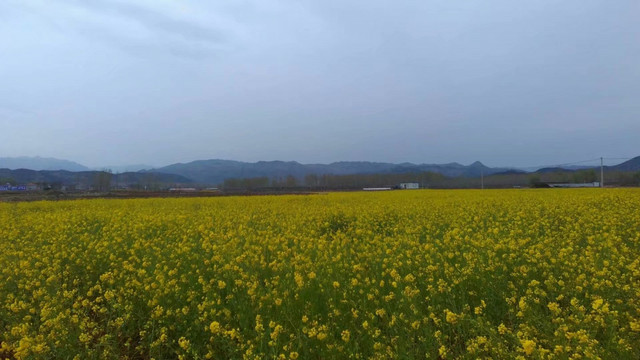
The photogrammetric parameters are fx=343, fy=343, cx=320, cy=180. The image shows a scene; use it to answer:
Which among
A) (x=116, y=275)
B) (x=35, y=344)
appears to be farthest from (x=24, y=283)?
(x=35, y=344)

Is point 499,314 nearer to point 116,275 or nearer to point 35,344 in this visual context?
point 35,344

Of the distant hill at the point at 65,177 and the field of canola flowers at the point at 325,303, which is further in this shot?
the distant hill at the point at 65,177

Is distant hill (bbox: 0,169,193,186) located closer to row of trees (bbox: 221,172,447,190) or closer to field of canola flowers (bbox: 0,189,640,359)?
row of trees (bbox: 221,172,447,190)

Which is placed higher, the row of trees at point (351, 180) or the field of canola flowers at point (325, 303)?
the row of trees at point (351, 180)

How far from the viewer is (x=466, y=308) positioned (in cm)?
324

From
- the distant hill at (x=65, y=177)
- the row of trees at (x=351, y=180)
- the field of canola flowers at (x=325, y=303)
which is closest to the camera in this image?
the field of canola flowers at (x=325, y=303)

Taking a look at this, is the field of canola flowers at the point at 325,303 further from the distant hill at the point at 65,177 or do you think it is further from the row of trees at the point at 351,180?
the distant hill at the point at 65,177

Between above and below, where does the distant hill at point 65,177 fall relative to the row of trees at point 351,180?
above

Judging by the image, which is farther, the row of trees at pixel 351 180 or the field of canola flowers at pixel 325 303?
the row of trees at pixel 351 180

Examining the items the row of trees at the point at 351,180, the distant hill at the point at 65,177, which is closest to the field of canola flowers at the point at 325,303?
the row of trees at the point at 351,180

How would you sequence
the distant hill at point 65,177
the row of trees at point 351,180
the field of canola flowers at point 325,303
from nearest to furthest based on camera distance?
the field of canola flowers at point 325,303, the row of trees at point 351,180, the distant hill at point 65,177

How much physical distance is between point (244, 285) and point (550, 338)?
3.04 m

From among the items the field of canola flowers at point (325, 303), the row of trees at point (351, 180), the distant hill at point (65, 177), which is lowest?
the field of canola flowers at point (325, 303)

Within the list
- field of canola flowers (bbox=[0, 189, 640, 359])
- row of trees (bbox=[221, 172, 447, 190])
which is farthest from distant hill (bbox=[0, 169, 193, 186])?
field of canola flowers (bbox=[0, 189, 640, 359])
